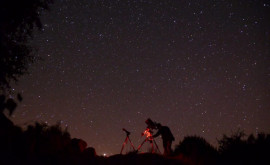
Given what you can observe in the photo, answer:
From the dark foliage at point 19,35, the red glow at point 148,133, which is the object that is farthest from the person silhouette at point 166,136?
the dark foliage at point 19,35

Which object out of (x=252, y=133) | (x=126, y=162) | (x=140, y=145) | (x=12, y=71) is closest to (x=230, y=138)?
(x=252, y=133)

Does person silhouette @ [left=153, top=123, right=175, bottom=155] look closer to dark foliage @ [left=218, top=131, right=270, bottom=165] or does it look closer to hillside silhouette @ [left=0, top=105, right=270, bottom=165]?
hillside silhouette @ [left=0, top=105, right=270, bottom=165]

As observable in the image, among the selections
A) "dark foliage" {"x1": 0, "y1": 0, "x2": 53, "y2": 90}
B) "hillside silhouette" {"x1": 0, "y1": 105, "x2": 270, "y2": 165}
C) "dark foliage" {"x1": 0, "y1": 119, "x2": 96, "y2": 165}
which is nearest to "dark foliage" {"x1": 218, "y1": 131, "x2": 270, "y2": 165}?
"hillside silhouette" {"x1": 0, "y1": 105, "x2": 270, "y2": 165}

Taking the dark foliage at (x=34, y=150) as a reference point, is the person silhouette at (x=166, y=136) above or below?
above

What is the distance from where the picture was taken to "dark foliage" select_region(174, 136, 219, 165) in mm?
10591

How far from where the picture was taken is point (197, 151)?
38.4 feet

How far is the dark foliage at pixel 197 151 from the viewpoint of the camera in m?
10.6

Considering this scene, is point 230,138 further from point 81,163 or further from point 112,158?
point 81,163

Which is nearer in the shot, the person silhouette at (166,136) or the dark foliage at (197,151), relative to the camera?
the dark foliage at (197,151)

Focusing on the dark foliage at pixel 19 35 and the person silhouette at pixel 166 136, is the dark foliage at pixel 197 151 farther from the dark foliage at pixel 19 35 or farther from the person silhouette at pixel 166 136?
the dark foliage at pixel 19 35

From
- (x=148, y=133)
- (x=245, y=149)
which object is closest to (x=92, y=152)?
(x=148, y=133)

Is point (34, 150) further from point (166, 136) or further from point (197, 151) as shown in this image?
point (197, 151)

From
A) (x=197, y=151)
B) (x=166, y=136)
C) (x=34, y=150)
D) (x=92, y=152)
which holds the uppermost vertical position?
(x=166, y=136)

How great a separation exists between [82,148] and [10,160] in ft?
17.3
